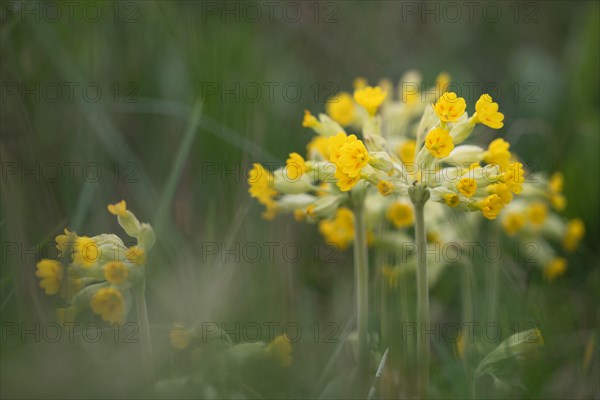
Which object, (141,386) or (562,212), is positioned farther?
(562,212)

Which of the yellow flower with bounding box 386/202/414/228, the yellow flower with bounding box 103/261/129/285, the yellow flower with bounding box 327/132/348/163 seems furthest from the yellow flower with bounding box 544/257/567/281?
the yellow flower with bounding box 103/261/129/285

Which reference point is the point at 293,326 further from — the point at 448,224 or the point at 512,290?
the point at 448,224

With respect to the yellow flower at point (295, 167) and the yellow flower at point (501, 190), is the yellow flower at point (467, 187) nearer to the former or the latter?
the yellow flower at point (501, 190)

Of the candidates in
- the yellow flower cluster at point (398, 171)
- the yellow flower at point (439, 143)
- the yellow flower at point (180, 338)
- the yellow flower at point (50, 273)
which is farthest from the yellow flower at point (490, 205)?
the yellow flower at point (50, 273)

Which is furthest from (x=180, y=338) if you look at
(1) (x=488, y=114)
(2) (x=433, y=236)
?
(2) (x=433, y=236)

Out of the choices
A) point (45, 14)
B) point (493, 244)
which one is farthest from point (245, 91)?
point (493, 244)

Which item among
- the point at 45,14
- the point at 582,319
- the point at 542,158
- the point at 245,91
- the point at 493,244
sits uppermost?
the point at 45,14
